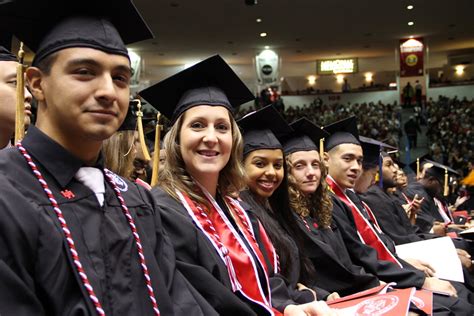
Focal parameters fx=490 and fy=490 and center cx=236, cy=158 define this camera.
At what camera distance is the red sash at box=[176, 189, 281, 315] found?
7.31 feet

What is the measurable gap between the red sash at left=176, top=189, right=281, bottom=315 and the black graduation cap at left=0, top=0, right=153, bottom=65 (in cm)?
96

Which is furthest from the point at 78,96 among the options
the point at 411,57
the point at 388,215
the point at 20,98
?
the point at 411,57

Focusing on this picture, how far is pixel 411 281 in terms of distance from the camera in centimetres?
386

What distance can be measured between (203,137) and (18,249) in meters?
1.26

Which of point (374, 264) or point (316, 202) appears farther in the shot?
point (374, 264)

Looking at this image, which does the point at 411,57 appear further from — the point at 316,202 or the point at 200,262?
the point at 200,262

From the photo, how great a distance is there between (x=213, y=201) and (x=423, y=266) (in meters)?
2.67

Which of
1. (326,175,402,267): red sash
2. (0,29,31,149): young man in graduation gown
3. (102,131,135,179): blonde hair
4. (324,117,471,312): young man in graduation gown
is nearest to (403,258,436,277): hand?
(324,117,471,312): young man in graduation gown

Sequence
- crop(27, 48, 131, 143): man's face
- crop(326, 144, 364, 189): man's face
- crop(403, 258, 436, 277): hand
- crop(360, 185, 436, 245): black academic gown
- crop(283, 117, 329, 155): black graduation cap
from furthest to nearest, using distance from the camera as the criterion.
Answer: crop(360, 185, 436, 245): black academic gown
crop(326, 144, 364, 189): man's face
crop(403, 258, 436, 277): hand
crop(283, 117, 329, 155): black graduation cap
crop(27, 48, 131, 143): man's face

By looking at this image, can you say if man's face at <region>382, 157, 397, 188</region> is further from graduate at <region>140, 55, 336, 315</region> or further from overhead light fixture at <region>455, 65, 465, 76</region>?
overhead light fixture at <region>455, 65, 465, 76</region>

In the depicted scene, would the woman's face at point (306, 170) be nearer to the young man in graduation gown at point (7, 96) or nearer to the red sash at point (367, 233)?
the red sash at point (367, 233)

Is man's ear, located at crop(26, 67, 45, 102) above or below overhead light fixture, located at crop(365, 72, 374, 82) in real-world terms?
below

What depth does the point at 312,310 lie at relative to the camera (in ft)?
7.29

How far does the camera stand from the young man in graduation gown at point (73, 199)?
1321 mm
